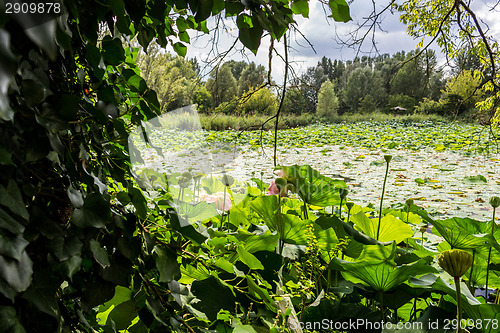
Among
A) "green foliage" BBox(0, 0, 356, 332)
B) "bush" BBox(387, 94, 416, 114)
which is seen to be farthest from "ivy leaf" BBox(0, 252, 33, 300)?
"bush" BBox(387, 94, 416, 114)

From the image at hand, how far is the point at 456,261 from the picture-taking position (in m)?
0.38

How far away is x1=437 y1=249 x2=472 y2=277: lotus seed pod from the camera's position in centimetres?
38

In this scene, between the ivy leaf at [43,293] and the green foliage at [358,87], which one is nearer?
the ivy leaf at [43,293]

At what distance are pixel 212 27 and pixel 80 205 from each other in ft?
2.82

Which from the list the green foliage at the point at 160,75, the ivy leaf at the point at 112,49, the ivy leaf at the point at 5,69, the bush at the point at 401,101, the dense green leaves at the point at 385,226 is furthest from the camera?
the bush at the point at 401,101

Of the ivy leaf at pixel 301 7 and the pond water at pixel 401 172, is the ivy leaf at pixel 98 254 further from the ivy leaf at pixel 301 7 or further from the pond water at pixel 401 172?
the pond water at pixel 401 172

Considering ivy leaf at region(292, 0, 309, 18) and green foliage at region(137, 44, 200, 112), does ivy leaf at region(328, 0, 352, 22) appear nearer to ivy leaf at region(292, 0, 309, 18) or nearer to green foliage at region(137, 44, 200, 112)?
ivy leaf at region(292, 0, 309, 18)

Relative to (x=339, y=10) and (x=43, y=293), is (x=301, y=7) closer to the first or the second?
(x=339, y=10)

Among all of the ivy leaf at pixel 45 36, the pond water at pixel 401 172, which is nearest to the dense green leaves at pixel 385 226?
the ivy leaf at pixel 45 36

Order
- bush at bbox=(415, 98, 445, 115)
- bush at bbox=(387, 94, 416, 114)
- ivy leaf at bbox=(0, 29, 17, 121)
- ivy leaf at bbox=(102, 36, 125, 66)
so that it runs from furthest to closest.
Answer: bush at bbox=(387, 94, 416, 114) < bush at bbox=(415, 98, 445, 115) < ivy leaf at bbox=(102, 36, 125, 66) < ivy leaf at bbox=(0, 29, 17, 121)

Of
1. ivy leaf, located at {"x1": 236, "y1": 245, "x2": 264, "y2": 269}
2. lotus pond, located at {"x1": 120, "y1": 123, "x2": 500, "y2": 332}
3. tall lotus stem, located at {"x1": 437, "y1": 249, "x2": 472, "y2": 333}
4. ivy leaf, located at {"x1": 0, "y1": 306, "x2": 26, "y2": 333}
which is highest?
ivy leaf, located at {"x1": 0, "y1": 306, "x2": 26, "y2": 333}

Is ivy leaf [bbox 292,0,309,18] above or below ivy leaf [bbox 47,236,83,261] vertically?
above

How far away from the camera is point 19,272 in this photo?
232mm

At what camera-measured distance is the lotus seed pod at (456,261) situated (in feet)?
1.25
